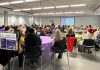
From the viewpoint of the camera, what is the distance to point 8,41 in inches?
135

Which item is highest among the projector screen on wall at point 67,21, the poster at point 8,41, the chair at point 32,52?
the projector screen on wall at point 67,21

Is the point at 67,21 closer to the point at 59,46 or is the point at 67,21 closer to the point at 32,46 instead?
the point at 59,46

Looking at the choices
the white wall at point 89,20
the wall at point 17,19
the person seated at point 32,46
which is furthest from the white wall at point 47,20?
the person seated at point 32,46

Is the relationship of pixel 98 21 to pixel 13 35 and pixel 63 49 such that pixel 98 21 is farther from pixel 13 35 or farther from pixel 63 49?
pixel 13 35

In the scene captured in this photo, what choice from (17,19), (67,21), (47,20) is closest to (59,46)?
(17,19)

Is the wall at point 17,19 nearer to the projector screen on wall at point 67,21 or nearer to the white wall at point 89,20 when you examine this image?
the projector screen on wall at point 67,21

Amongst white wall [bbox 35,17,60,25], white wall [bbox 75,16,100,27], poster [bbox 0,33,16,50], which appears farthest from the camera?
white wall [bbox 35,17,60,25]

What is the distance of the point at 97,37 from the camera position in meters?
7.34

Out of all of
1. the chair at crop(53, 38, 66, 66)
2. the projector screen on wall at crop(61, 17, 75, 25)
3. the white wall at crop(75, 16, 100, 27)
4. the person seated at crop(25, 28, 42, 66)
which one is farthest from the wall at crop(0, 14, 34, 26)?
the person seated at crop(25, 28, 42, 66)

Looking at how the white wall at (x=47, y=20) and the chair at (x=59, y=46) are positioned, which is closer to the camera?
the chair at (x=59, y=46)

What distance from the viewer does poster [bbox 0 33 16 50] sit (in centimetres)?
338

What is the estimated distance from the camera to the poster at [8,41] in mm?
3377

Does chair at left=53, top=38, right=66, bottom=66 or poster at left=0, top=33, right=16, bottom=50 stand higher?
poster at left=0, top=33, right=16, bottom=50

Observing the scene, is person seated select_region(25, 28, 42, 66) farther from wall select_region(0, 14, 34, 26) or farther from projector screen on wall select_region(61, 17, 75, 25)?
projector screen on wall select_region(61, 17, 75, 25)
